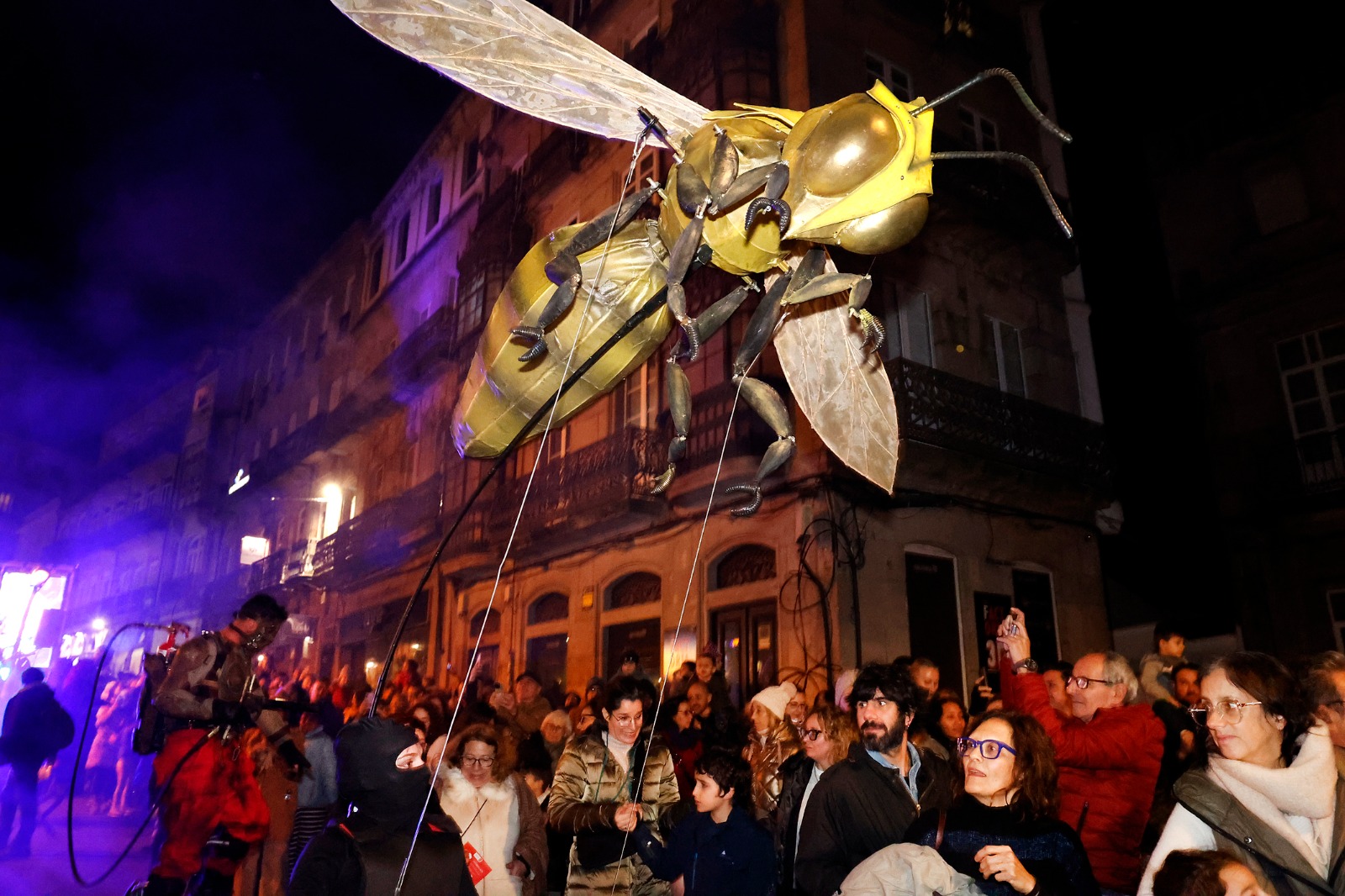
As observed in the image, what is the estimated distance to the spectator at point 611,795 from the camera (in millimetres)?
4305

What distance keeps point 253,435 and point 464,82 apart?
114 feet

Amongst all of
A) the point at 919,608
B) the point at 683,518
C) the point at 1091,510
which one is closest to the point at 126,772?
the point at 683,518

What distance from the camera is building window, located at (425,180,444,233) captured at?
2442 centimetres

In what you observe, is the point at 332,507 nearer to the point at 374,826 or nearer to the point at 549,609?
the point at 549,609

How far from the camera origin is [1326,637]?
1358 cm

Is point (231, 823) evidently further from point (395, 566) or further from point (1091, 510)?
point (395, 566)

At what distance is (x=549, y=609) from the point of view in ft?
54.4

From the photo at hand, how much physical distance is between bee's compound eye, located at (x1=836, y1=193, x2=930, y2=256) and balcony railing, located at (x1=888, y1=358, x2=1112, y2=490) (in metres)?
8.56

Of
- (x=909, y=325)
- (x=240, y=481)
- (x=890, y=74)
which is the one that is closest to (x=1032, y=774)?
(x=909, y=325)

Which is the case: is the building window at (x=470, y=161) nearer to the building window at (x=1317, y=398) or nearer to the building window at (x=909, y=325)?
the building window at (x=909, y=325)

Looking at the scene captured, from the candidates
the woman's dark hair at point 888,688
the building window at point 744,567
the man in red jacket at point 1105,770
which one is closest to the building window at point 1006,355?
the building window at point 744,567

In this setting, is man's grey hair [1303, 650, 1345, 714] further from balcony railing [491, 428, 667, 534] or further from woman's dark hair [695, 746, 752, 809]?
balcony railing [491, 428, 667, 534]

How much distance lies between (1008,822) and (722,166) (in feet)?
7.81

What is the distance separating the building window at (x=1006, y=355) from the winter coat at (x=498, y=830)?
39.2 ft
